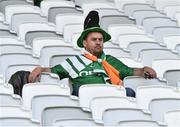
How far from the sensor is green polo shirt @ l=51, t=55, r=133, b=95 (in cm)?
920

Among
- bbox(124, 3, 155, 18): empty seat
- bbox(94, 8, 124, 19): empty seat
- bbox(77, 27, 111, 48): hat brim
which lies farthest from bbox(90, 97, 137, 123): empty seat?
bbox(124, 3, 155, 18): empty seat

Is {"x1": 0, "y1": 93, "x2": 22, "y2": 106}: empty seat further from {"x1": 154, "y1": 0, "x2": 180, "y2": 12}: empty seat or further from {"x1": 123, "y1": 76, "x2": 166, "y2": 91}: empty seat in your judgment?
{"x1": 154, "y1": 0, "x2": 180, "y2": 12}: empty seat

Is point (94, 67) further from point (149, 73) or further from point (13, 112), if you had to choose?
point (13, 112)

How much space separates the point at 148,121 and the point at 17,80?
1.71m

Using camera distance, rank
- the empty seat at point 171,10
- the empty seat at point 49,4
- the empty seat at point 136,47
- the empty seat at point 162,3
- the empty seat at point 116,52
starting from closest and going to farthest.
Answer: the empty seat at point 116,52
the empty seat at point 136,47
the empty seat at point 49,4
the empty seat at point 171,10
the empty seat at point 162,3

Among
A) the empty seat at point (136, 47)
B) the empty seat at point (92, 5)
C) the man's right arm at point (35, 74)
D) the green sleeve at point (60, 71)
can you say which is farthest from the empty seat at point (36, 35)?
the man's right arm at point (35, 74)

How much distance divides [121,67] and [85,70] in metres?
0.36

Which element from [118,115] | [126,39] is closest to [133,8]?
[126,39]

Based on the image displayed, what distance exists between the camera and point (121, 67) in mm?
9453

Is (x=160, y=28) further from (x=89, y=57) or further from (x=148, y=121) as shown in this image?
(x=148, y=121)

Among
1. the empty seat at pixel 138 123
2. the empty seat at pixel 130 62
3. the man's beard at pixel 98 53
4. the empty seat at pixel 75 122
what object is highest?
the man's beard at pixel 98 53

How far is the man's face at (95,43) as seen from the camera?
9383mm

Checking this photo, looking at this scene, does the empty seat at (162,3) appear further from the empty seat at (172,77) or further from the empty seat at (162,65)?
the empty seat at (172,77)

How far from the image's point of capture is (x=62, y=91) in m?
8.75
